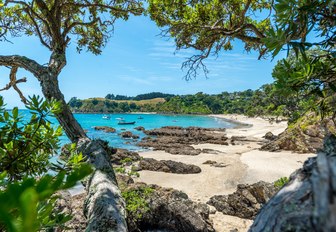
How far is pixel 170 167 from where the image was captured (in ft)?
48.3

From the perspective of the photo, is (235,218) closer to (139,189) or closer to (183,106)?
(139,189)

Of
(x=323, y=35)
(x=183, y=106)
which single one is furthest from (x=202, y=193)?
(x=183, y=106)

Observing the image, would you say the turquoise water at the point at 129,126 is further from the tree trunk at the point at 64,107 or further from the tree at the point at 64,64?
the tree trunk at the point at 64,107

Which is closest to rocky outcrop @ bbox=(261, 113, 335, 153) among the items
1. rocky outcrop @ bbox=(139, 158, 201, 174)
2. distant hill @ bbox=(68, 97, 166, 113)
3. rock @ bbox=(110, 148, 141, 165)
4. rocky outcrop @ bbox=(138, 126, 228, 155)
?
rocky outcrop @ bbox=(139, 158, 201, 174)

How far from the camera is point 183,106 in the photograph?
14025 centimetres

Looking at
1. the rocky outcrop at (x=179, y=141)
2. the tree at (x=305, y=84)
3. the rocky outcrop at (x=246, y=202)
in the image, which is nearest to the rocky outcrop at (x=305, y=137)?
the rocky outcrop at (x=179, y=141)

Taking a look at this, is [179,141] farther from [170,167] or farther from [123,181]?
[123,181]

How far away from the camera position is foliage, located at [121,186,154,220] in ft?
15.2

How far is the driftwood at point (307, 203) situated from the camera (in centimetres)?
46

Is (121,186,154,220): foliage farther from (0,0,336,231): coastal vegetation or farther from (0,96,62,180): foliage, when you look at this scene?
(0,96,62,180): foliage

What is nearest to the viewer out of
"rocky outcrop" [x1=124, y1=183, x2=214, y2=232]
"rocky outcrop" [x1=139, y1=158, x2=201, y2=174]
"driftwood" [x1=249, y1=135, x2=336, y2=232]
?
"driftwood" [x1=249, y1=135, x2=336, y2=232]

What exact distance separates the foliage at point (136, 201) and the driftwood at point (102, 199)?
1.59 meters

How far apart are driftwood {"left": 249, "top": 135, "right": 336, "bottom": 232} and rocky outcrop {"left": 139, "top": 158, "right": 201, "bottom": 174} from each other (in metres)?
13.6

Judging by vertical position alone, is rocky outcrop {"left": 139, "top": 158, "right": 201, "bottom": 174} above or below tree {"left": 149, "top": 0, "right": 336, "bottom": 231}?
below
